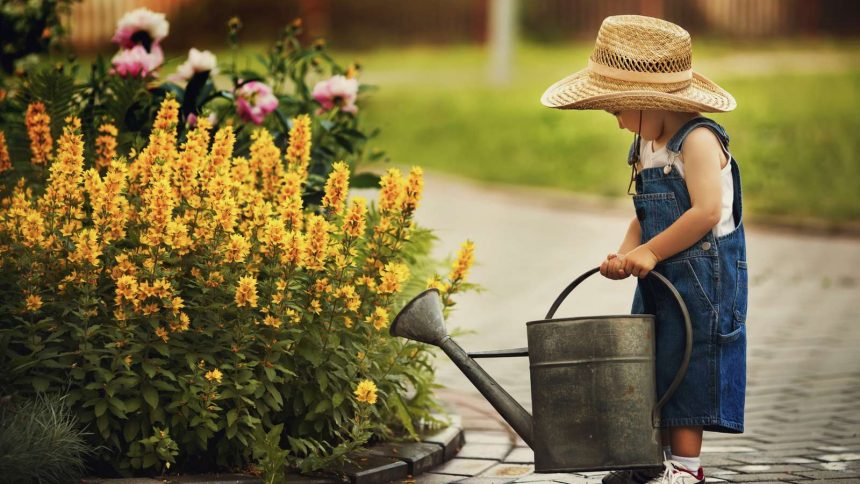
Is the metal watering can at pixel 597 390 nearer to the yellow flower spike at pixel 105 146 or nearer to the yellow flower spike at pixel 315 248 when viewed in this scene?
the yellow flower spike at pixel 315 248

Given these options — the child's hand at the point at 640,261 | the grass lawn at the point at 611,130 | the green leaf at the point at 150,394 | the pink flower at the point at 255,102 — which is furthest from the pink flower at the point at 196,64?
Answer: the grass lawn at the point at 611,130

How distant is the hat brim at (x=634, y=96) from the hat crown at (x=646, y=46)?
0.17 feet

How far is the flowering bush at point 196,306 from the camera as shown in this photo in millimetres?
3459

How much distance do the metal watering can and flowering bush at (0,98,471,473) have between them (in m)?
0.57

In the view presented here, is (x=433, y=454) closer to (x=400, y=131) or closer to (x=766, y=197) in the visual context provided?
(x=766, y=197)

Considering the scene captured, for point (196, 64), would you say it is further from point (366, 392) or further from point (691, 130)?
point (691, 130)

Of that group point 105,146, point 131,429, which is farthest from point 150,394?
point 105,146

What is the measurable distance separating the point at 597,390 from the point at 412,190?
2.99 ft

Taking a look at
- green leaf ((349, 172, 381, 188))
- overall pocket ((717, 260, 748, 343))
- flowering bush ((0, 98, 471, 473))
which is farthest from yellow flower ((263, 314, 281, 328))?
green leaf ((349, 172, 381, 188))

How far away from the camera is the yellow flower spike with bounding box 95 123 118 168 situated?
13.6 feet

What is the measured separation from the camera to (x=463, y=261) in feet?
12.3

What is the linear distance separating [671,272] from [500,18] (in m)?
15.1

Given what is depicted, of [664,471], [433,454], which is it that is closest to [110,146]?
[433,454]

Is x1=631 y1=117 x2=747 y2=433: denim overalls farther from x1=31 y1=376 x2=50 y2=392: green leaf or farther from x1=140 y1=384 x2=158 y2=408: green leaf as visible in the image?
x1=31 y1=376 x2=50 y2=392: green leaf
